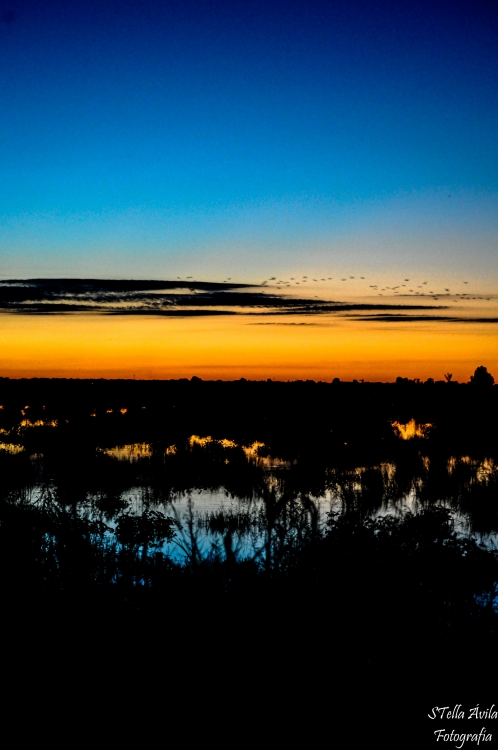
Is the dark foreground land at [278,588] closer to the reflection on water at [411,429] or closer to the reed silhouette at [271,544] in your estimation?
the reed silhouette at [271,544]

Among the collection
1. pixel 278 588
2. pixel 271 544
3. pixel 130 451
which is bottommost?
pixel 130 451

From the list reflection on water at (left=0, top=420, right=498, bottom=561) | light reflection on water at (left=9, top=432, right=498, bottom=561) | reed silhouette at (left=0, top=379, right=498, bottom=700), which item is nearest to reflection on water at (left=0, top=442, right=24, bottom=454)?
reed silhouette at (left=0, top=379, right=498, bottom=700)

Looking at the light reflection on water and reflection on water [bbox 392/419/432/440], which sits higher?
the light reflection on water

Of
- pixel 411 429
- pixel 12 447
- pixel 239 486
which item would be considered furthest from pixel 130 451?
pixel 411 429

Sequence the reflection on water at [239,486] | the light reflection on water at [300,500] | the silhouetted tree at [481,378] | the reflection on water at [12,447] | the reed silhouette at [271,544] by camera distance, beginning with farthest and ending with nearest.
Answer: the silhouetted tree at [481,378], the reflection on water at [12,447], the reflection on water at [239,486], the light reflection on water at [300,500], the reed silhouette at [271,544]

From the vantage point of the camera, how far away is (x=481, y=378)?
42938mm

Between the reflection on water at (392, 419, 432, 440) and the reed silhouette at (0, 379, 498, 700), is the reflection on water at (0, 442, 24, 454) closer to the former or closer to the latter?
the reed silhouette at (0, 379, 498, 700)

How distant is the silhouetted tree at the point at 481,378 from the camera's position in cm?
4256

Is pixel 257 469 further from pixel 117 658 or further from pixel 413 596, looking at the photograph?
pixel 117 658

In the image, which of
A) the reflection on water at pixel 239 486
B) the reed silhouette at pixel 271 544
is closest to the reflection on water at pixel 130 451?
the reflection on water at pixel 239 486

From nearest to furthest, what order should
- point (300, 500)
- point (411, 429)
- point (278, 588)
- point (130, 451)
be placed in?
1. point (278, 588)
2. point (300, 500)
3. point (130, 451)
4. point (411, 429)

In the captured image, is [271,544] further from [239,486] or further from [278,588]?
[239,486]

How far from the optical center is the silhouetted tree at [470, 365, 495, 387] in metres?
42.6

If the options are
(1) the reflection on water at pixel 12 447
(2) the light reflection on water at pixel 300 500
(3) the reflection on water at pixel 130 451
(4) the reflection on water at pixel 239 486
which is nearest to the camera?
(2) the light reflection on water at pixel 300 500
